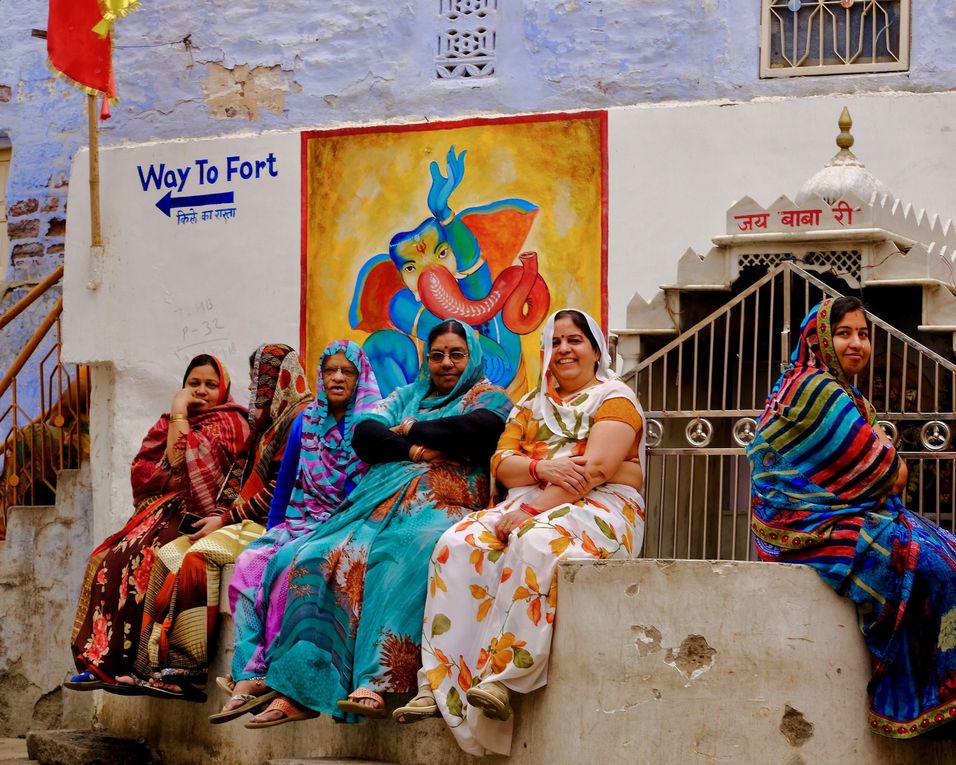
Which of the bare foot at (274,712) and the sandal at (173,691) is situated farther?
the sandal at (173,691)

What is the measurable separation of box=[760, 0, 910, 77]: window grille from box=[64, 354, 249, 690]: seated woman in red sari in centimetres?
319

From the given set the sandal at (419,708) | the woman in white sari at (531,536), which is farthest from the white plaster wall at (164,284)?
the sandal at (419,708)

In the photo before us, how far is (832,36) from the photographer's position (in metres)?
9.30

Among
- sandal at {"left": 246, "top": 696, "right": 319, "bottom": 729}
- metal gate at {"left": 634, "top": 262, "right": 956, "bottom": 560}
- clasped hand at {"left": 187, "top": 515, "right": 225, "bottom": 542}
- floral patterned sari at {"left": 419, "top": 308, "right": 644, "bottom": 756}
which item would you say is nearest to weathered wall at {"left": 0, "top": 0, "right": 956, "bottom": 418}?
metal gate at {"left": 634, "top": 262, "right": 956, "bottom": 560}

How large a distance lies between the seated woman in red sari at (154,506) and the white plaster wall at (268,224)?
1.32m

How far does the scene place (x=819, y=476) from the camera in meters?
6.47

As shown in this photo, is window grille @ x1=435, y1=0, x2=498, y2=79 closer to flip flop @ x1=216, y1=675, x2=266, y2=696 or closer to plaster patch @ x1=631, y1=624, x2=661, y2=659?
flip flop @ x1=216, y1=675, x2=266, y2=696

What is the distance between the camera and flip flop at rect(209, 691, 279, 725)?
716 centimetres

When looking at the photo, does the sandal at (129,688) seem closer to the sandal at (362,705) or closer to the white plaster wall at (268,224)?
the sandal at (362,705)

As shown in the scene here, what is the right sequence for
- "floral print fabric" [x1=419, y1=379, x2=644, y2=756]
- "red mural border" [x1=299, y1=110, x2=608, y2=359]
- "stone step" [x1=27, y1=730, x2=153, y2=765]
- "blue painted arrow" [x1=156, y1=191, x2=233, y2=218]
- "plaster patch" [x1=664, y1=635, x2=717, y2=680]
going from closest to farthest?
"plaster patch" [x1=664, y1=635, x2=717, y2=680] < "floral print fabric" [x1=419, y1=379, x2=644, y2=756] < "stone step" [x1=27, y1=730, x2=153, y2=765] < "red mural border" [x1=299, y1=110, x2=608, y2=359] < "blue painted arrow" [x1=156, y1=191, x2=233, y2=218]

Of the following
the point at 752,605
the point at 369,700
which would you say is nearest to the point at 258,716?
the point at 369,700

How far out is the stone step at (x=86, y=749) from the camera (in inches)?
311

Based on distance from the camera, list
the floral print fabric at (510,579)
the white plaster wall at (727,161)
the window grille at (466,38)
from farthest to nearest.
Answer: the window grille at (466,38) → the white plaster wall at (727,161) → the floral print fabric at (510,579)

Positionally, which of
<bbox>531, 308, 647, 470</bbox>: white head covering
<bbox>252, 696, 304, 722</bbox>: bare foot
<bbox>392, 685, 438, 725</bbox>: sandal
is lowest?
<bbox>252, 696, 304, 722</bbox>: bare foot
